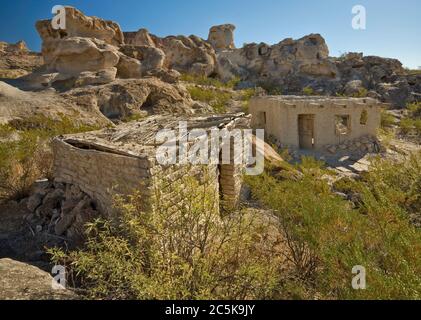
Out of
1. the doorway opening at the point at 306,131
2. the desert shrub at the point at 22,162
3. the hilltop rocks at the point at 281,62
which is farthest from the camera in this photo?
the hilltop rocks at the point at 281,62

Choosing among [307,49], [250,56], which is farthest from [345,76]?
[250,56]

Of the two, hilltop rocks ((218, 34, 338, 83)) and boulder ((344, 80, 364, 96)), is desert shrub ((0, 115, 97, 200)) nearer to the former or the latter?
boulder ((344, 80, 364, 96))

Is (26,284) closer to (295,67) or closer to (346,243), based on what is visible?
(346,243)

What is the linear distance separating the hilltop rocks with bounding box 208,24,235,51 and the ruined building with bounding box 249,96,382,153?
22958mm

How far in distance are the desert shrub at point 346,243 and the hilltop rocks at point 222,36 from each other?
30.8 m

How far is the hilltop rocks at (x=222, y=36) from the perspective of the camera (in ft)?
107

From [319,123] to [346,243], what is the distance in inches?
339

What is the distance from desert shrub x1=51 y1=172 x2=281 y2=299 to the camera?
2.51m

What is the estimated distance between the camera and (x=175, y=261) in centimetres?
284

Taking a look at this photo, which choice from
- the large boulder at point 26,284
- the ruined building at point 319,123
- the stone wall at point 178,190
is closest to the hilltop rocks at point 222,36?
the ruined building at point 319,123

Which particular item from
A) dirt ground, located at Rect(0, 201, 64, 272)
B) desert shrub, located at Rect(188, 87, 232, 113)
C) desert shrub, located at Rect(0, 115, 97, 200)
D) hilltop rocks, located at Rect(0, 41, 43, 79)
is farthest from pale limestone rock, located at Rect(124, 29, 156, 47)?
dirt ground, located at Rect(0, 201, 64, 272)

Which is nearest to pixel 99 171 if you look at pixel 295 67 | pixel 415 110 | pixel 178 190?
pixel 178 190

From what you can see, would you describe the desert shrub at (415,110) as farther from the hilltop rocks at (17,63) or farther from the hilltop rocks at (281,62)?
the hilltop rocks at (17,63)

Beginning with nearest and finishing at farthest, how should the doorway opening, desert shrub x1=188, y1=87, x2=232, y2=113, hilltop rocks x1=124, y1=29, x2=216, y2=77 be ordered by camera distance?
the doorway opening < desert shrub x1=188, y1=87, x2=232, y2=113 < hilltop rocks x1=124, y1=29, x2=216, y2=77
